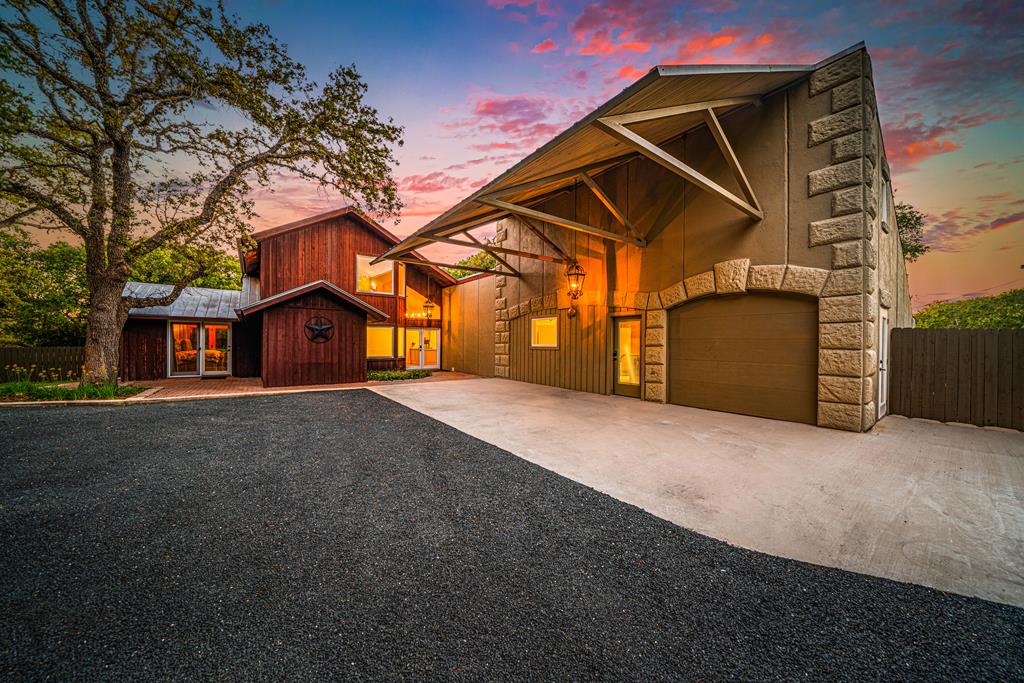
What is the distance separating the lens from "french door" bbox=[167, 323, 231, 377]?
11156 millimetres

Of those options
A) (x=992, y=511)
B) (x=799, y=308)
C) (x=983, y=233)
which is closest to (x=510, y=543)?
(x=992, y=511)

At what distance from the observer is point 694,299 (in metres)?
6.47

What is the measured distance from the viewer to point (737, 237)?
577cm

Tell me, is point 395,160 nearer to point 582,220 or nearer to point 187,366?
point 582,220

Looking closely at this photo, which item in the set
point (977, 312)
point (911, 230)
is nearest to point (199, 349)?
point (911, 230)

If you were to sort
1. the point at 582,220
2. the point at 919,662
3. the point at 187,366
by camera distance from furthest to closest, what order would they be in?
1. the point at 187,366
2. the point at 582,220
3. the point at 919,662

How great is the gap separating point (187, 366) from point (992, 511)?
16657 mm

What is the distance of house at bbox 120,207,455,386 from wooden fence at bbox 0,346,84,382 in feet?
4.99

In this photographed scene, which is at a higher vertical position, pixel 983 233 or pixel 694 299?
pixel 983 233

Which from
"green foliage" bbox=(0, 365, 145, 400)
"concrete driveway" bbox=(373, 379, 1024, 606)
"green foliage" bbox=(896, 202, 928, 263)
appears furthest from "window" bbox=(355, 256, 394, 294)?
"green foliage" bbox=(896, 202, 928, 263)

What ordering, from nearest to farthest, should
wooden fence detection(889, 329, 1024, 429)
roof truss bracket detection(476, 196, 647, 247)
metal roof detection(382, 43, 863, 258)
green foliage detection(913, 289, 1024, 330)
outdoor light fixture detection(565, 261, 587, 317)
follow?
metal roof detection(382, 43, 863, 258) → wooden fence detection(889, 329, 1024, 429) → roof truss bracket detection(476, 196, 647, 247) → outdoor light fixture detection(565, 261, 587, 317) → green foliage detection(913, 289, 1024, 330)

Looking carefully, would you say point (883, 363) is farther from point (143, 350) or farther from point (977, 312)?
point (977, 312)

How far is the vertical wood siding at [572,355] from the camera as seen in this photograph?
8.16m

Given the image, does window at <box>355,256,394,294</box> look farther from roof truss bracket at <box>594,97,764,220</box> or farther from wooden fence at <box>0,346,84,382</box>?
roof truss bracket at <box>594,97,764,220</box>
